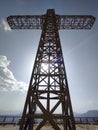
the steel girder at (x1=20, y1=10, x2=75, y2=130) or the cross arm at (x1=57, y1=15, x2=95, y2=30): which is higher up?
the cross arm at (x1=57, y1=15, x2=95, y2=30)

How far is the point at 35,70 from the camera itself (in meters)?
10.7

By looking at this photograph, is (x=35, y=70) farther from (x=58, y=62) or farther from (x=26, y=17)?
(x=26, y=17)

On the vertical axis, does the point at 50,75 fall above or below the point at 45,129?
above

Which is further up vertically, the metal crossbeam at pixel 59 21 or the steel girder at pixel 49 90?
the metal crossbeam at pixel 59 21

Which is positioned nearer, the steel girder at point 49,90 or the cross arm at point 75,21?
the steel girder at point 49,90

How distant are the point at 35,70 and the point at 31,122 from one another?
3.24 metres

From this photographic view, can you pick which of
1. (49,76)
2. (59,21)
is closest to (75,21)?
(59,21)

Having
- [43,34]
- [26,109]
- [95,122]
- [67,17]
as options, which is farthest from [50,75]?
[95,122]

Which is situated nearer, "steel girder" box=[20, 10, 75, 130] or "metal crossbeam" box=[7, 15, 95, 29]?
"steel girder" box=[20, 10, 75, 130]

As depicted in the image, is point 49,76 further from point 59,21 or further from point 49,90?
point 59,21

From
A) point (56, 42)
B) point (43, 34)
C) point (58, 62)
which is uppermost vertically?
point (43, 34)

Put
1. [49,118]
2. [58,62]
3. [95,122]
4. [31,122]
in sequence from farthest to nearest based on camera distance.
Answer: [95,122]
[58,62]
[31,122]
[49,118]

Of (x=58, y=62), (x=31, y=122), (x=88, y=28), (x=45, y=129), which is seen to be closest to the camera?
(x=31, y=122)

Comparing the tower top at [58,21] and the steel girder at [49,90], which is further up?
the tower top at [58,21]
